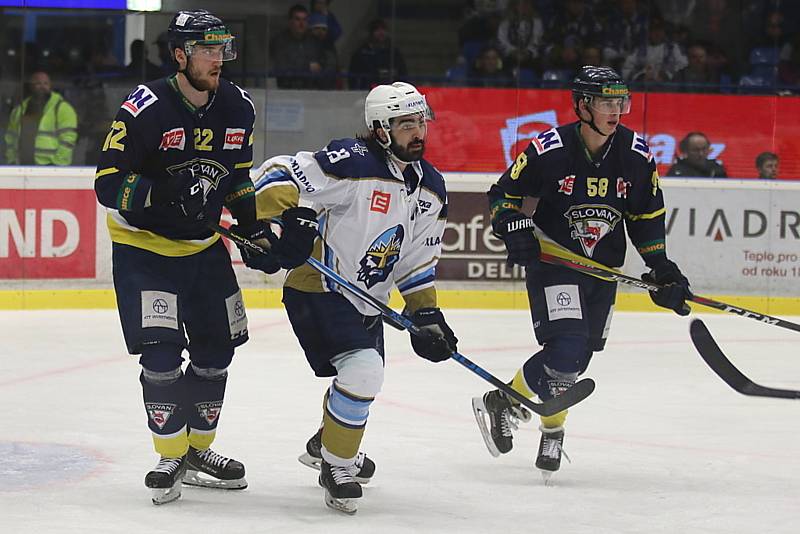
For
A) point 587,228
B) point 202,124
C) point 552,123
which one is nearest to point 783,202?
point 552,123

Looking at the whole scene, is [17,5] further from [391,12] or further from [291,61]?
[391,12]

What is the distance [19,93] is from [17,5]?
534 millimetres

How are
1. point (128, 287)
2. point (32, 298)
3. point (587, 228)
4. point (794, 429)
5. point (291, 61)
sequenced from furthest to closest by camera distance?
point (291, 61) → point (32, 298) → point (794, 429) → point (587, 228) → point (128, 287)

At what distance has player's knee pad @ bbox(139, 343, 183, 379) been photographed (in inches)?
143

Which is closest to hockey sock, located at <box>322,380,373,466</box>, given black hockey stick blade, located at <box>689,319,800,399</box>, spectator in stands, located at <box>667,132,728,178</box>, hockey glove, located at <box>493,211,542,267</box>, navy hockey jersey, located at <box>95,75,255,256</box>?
navy hockey jersey, located at <box>95,75,255,256</box>

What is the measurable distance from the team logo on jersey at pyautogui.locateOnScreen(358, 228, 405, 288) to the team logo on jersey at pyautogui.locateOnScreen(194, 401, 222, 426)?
551 mm

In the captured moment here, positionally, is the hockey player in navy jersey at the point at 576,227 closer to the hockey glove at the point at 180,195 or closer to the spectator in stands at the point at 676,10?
the hockey glove at the point at 180,195

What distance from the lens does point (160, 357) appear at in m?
3.63

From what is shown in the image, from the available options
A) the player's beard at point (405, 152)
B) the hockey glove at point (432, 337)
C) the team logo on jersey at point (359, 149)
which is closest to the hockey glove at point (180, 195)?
the team logo on jersey at point (359, 149)

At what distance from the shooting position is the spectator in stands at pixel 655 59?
28.5 ft

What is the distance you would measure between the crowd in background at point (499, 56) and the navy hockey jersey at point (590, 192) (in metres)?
4.20

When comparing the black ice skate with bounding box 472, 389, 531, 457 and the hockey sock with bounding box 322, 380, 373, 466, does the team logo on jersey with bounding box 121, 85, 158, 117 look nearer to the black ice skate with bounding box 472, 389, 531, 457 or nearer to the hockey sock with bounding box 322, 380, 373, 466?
the hockey sock with bounding box 322, 380, 373, 466

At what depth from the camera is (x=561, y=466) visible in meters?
4.36

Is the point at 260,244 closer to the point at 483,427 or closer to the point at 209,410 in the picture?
the point at 209,410
